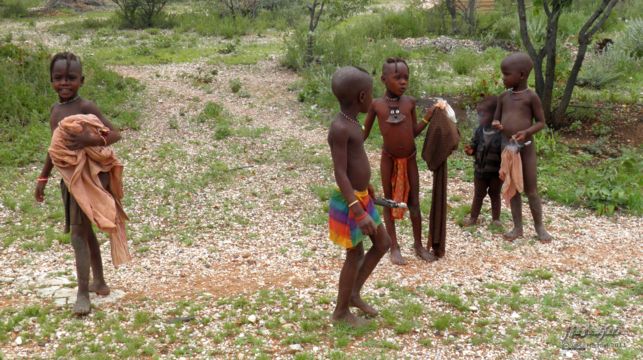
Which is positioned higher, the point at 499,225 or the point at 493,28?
the point at 493,28

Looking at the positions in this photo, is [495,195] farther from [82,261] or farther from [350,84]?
[82,261]

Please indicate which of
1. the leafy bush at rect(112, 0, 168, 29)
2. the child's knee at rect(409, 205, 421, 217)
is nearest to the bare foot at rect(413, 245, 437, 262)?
the child's knee at rect(409, 205, 421, 217)

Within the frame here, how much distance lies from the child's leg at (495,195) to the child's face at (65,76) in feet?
12.0

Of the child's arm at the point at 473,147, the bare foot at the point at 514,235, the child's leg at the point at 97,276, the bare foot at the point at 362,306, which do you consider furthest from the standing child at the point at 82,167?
the bare foot at the point at 514,235

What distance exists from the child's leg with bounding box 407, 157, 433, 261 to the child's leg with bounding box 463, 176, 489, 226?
869 mm

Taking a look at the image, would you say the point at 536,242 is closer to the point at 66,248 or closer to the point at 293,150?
the point at 293,150

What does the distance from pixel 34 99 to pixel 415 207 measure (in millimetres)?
6461

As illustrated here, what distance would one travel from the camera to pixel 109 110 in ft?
30.1

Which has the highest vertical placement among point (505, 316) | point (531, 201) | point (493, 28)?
point (493, 28)

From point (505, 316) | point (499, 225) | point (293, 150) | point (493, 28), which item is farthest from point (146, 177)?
point (493, 28)

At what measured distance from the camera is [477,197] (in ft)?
19.2

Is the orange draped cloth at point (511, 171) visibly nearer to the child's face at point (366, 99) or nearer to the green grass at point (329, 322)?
the green grass at point (329, 322)

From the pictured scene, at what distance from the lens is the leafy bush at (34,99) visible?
308 inches

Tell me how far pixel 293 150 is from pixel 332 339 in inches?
171
